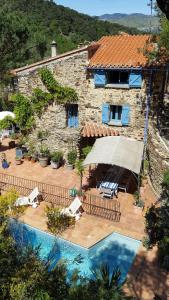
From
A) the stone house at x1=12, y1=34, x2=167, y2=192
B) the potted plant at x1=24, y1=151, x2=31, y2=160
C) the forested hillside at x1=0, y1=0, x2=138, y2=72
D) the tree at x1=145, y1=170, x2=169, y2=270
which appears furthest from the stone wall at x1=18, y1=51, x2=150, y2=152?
the forested hillside at x1=0, y1=0, x2=138, y2=72

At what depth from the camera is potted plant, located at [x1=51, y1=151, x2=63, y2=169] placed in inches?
969

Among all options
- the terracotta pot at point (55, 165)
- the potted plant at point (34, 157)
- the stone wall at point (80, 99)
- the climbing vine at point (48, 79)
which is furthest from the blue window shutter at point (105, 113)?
the potted plant at point (34, 157)

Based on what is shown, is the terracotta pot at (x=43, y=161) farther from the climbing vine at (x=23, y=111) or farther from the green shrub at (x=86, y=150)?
the green shrub at (x=86, y=150)

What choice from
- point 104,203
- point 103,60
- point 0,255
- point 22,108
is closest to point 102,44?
point 103,60

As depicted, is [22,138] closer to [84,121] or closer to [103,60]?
[84,121]

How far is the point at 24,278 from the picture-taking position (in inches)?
377

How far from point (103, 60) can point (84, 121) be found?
501 cm

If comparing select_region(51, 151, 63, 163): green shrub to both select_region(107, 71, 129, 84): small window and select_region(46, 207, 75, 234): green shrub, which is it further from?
select_region(46, 207, 75, 234): green shrub

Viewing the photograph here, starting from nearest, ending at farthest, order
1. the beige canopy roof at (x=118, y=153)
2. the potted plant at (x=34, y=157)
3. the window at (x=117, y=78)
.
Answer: the beige canopy roof at (x=118, y=153) < the window at (x=117, y=78) < the potted plant at (x=34, y=157)

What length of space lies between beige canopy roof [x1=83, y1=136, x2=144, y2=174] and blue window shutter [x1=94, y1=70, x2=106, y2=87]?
412 centimetres

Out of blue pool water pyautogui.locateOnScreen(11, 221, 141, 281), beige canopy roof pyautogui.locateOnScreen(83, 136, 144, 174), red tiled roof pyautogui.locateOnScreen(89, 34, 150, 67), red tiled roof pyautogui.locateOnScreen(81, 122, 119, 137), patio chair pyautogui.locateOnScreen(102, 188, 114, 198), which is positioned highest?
red tiled roof pyautogui.locateOnScreen(89, 34, 150, 67)

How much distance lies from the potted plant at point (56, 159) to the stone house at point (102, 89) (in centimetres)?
69

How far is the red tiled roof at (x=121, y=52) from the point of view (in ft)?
72.1

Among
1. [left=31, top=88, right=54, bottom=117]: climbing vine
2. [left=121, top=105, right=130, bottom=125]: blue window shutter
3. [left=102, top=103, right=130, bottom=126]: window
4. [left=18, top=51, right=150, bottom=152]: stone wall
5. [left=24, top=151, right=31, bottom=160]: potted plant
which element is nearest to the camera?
[left=18, top=51, right=150, bottom=152]: stone wall
